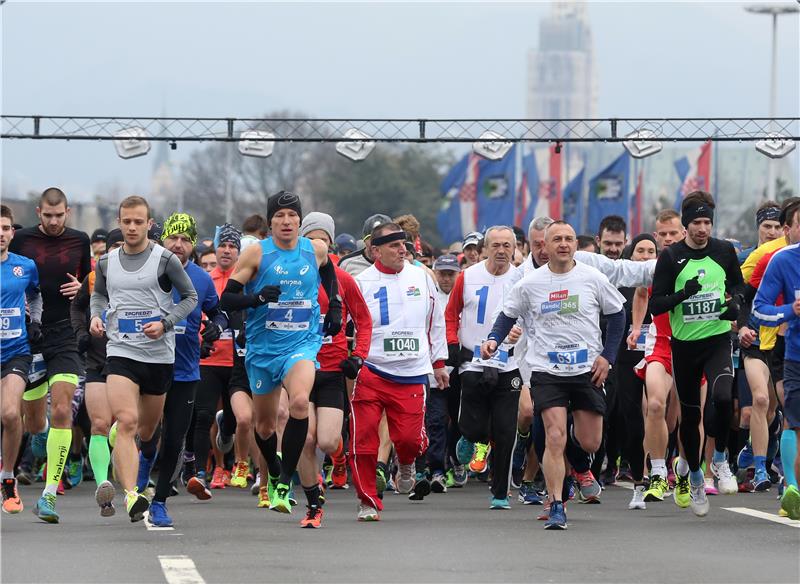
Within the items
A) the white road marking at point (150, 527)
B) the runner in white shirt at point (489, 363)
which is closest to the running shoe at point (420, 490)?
the runner in white shirt at point (489, 363)

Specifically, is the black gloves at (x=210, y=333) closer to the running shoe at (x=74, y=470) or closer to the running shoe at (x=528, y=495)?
the running shoe at (x=528, y=495)

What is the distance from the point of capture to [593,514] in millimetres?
13562

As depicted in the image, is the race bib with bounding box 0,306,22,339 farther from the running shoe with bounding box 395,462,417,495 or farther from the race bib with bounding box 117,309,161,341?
the running shoe with bounding box 395,462,417,495

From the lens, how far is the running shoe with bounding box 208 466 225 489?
16.8 m

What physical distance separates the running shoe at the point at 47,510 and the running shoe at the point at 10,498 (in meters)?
0.69

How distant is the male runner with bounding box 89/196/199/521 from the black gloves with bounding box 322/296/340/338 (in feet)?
3.92

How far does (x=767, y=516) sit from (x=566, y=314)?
7.32 feet

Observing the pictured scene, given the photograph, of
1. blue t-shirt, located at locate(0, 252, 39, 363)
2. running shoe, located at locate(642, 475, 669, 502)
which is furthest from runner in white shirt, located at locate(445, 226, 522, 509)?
blue t-shirt, located at locate(0, 252, 39, 363)

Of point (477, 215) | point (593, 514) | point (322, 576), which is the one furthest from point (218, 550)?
point (477, 215)

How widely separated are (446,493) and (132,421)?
16.8ft

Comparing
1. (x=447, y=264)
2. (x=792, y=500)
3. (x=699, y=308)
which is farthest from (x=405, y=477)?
(x=447, y=264)

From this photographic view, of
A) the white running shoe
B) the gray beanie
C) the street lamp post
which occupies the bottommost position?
the white running shoe

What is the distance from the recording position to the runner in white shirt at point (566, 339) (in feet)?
40.9

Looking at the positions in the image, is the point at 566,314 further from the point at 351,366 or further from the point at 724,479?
the point at 724,479
